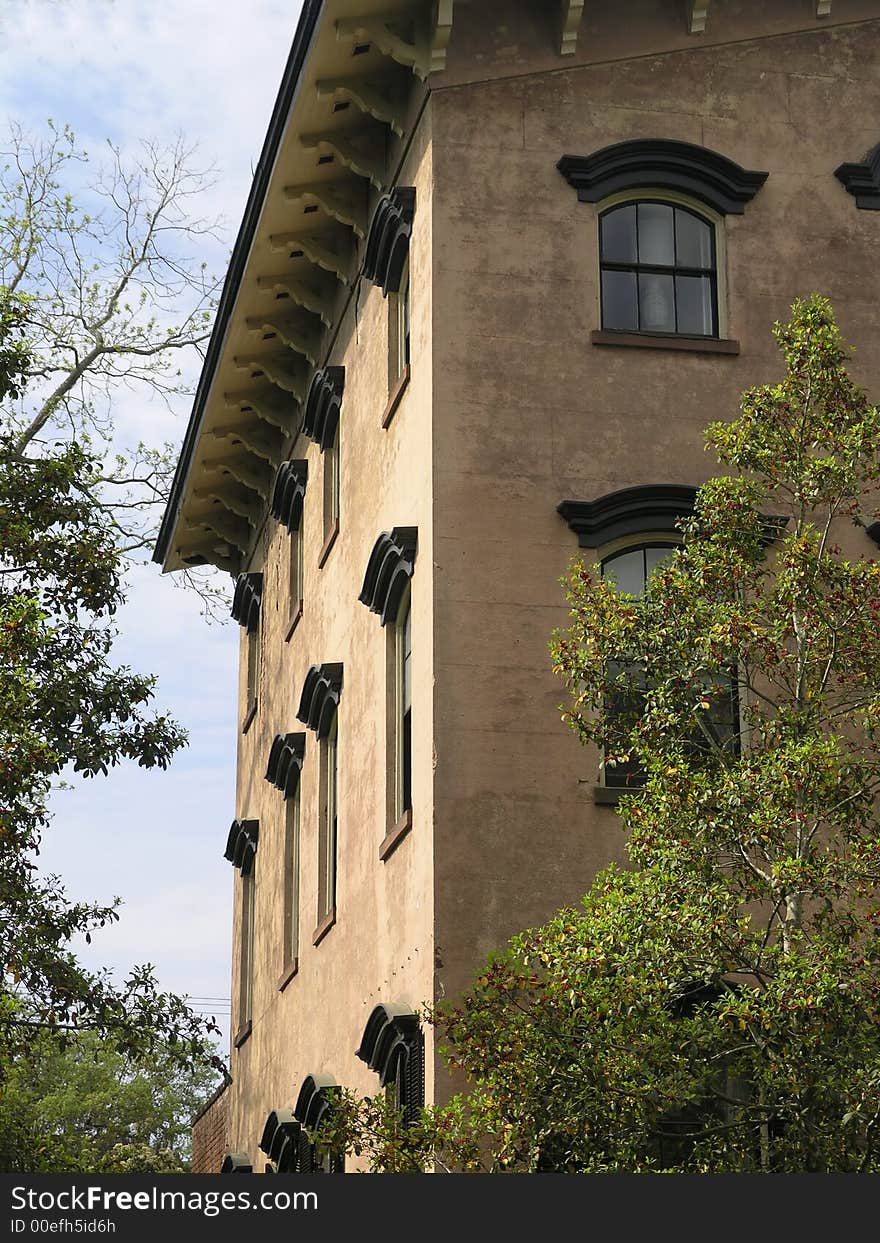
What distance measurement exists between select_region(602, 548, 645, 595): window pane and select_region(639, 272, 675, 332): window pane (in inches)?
91.2

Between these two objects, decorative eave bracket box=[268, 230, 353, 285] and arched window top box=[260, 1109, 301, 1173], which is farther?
decorative eave bracket box=[268, 230, 353, 285]

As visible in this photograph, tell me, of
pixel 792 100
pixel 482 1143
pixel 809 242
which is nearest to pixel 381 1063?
pixel 482 1143

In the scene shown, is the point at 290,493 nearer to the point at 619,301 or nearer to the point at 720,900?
the point at 619,301

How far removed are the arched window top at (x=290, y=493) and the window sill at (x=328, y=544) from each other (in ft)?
5.80

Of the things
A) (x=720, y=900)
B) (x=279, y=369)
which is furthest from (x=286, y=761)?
(x=720, y=900)

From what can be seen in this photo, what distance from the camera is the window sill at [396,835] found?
54.5 ft

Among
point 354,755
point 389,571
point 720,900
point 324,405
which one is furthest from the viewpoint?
point 324,405

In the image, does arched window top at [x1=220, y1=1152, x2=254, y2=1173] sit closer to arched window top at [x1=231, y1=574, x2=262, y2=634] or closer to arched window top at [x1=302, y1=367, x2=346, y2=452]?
arched window top at [x1=231, y1=574, x2=262, y2=634]

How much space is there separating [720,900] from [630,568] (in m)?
5.54

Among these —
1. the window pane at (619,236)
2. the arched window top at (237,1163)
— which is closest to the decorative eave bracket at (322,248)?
the window pane at (619,236)

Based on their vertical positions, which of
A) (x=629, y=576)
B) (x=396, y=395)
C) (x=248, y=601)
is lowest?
(x=629, y=576)

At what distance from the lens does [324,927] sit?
809 inches

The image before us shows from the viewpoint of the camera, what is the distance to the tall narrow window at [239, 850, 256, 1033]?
2698 centimetres

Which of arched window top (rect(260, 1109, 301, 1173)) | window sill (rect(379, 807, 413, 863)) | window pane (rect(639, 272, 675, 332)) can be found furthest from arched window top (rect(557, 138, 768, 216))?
arched window top (rect(260, 1109, 301, 1173))
